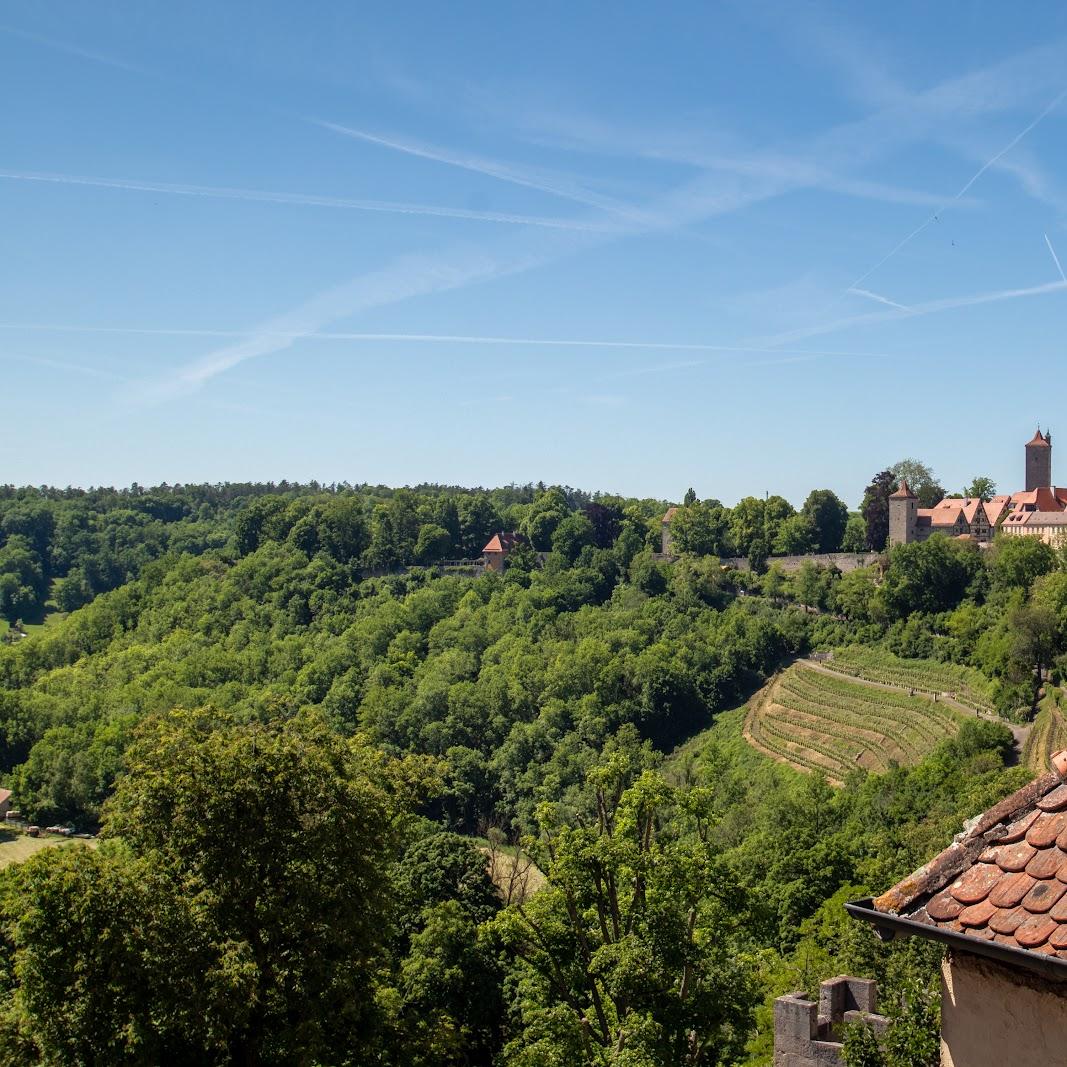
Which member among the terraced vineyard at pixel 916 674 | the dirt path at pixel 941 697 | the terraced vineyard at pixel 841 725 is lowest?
the terraced vineyard at pixel 841 725

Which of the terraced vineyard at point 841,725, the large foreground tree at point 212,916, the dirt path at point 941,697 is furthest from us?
the terraced vineyard at point 841,725

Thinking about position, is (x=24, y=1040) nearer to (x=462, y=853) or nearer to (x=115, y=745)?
(x=462, y=853)

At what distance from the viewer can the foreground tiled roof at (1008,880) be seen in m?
3.92

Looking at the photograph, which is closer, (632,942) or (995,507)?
(632,942)

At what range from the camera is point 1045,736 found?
33438mm

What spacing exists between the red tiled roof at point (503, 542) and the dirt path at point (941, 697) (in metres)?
28.3

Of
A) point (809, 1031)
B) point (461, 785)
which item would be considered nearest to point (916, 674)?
point (461, 785)

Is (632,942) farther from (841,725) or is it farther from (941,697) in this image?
(941,697)

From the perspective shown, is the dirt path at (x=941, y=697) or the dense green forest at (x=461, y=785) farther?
the dirt path at (x=941, y=697)

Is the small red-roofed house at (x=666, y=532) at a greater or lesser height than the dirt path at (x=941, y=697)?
greater

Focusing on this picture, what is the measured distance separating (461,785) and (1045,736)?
25574 millimetres

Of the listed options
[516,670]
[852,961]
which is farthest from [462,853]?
[516,670]

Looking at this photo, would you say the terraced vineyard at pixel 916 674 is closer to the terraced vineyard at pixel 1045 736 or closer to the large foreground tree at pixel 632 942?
the terraced vineyard at pixel 1045 736

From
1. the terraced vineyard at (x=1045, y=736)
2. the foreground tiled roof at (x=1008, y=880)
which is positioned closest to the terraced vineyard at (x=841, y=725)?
the terraced vineyard at (x=1045, y=736)
